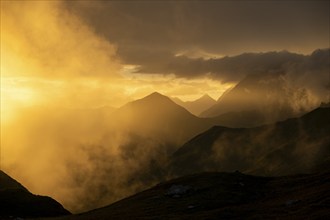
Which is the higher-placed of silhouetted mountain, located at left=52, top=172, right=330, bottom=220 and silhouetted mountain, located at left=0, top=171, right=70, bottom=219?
silhouetted mountain, located at left=0, top=171, right=70, bottom=219

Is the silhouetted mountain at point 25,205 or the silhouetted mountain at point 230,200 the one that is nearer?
the silhouetted mountain at point 230,200

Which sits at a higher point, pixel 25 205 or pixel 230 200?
pixel 25 205

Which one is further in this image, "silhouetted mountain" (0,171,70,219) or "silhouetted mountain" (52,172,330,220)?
"silhouetted mountain" (0,171,70,219)

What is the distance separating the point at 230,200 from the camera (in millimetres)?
103812

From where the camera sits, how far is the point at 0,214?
157750 mm

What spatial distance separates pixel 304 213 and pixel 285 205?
1259cm

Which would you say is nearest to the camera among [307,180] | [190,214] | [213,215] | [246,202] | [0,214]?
[213,215]

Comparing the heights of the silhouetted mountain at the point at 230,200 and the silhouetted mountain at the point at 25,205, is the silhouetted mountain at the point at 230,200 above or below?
below

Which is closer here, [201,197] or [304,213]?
[304,213]

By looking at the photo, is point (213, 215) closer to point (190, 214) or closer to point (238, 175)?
point (190, 214)

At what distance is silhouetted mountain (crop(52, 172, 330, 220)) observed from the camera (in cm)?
7881

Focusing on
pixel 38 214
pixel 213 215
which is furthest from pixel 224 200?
pixel 38 214

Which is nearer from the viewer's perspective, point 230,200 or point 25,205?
point 230,200

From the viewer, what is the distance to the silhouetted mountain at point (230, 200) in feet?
259
